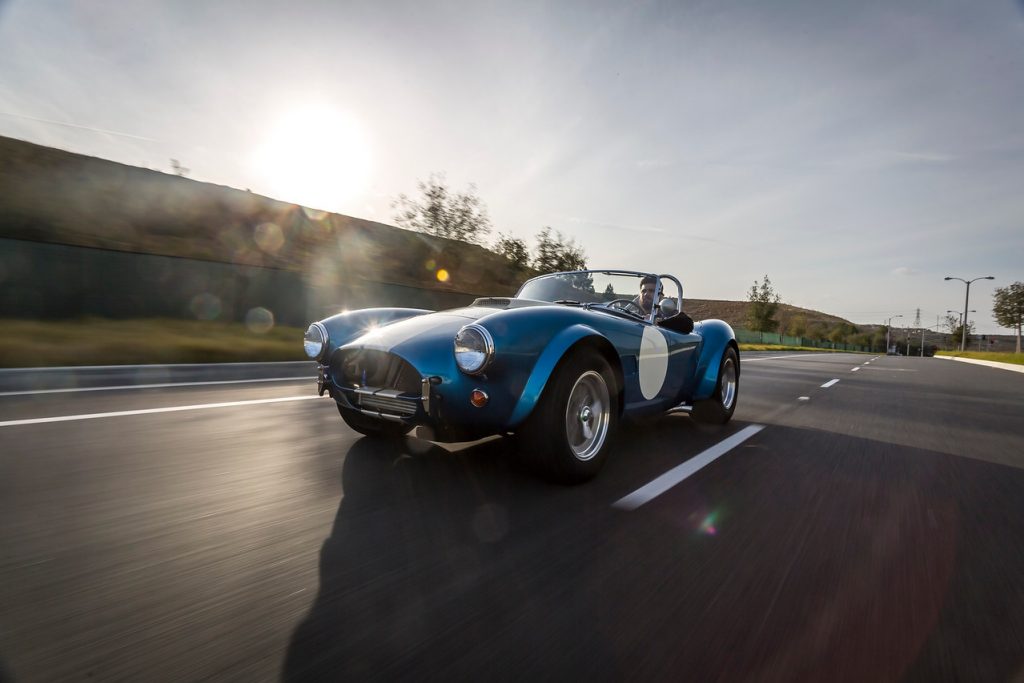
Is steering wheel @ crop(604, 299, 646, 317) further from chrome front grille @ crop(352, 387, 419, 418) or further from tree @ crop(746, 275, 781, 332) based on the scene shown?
tree @ crop(746, 275, 781, 332)

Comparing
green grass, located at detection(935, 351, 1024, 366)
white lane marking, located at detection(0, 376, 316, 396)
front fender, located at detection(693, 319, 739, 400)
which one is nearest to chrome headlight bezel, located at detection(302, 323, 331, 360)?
front fender, located at detection(693, 319, 739, 400)

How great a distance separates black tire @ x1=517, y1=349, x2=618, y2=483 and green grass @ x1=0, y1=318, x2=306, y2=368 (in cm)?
742

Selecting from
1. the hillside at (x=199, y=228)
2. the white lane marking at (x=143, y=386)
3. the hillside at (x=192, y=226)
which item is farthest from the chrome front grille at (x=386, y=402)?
the hillside at (x=192, y=226)

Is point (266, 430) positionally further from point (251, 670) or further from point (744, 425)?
point (744, 425)

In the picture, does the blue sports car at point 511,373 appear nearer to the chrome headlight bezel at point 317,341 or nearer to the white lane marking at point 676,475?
the chrome headlight bezel at point 317,341

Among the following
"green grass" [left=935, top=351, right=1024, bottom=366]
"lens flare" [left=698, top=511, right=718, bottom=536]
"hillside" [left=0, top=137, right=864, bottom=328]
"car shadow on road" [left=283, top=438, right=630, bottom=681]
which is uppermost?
"hillside" [left=0, top=137, right=864, bottom=328]

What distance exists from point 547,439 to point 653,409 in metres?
1.46

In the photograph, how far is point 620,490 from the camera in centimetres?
317

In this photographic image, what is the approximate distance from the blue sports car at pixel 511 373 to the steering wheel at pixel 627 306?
7 cm

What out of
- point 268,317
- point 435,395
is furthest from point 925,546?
point 268,317

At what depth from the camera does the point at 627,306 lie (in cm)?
462

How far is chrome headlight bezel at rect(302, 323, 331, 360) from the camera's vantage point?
3717 millimetres

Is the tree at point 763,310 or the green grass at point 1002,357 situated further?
the tree at point 763,310

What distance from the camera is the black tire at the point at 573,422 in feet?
9.79
